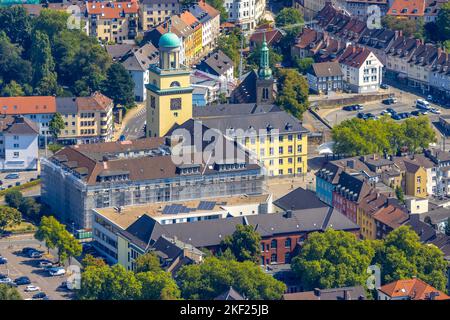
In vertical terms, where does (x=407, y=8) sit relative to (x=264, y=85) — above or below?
above

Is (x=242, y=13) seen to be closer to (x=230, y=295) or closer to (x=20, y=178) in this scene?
(x=20, y=178)

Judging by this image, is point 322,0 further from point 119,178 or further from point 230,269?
point 230,269

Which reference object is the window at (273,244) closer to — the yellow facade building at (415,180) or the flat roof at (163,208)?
the flat roof at (163,208)

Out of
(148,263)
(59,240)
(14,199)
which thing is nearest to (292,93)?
(14,199)

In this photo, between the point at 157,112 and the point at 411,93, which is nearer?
the point at 157,112

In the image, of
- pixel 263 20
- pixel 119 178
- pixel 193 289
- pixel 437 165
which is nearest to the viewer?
pixel 193 289
